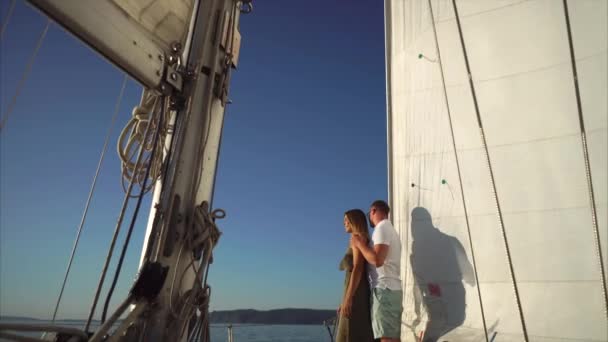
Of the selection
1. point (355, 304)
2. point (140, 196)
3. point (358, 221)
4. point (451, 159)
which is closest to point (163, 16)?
point (140, 196)

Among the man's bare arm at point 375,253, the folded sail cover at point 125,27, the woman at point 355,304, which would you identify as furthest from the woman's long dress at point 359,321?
the folded sail cover at point 125,27

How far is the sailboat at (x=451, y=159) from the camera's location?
126 centimetres

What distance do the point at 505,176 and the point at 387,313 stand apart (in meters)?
1.19

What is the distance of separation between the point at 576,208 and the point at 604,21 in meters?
1.16

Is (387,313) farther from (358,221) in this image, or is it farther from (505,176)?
(505,176)

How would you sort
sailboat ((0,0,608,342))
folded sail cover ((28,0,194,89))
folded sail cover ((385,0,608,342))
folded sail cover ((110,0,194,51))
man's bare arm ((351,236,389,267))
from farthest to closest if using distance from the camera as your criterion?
man's bare arm ((351,236,389,267))
folded sail cover ((385,0,608,342))
folded sail cover ((110,0,194,51))
sailboat ((0,0,608,342))
folded sail cover ((28,0,194,89))

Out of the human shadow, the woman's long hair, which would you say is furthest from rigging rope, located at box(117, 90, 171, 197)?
the human shadow

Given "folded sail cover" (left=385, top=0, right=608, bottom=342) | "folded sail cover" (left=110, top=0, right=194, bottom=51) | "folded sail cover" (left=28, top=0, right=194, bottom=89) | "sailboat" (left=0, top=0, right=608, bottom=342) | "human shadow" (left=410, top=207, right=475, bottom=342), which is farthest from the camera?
"human shadow" (left=410, top=207, right=475, bottom=342)

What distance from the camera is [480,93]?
7.99 ft

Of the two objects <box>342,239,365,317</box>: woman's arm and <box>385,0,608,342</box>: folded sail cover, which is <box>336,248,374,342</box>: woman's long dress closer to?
<box>342,239,365,317</box>: woman's arm

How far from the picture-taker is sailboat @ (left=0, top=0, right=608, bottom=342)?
1.26 metres

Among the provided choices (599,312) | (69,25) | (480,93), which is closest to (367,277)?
(599,312)

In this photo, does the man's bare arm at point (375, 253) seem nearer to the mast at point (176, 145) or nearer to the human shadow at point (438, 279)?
the human shadow at point (438, 279)

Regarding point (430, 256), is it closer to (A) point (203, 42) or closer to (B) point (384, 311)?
(B) point (384, 311)
